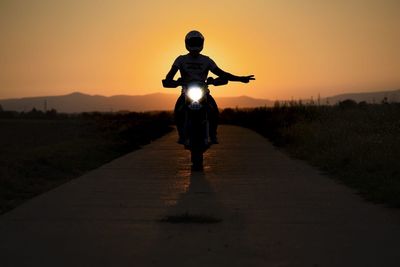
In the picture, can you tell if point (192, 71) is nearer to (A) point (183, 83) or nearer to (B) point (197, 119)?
(A) point (183, 83)

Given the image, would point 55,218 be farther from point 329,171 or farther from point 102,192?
point 329,171

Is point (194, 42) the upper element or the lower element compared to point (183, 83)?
upper

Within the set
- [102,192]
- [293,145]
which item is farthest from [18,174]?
[293,145]

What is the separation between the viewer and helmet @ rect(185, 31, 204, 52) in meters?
13.3

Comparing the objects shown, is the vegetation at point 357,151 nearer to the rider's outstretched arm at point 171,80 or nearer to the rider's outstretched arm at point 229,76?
the rider's outstretched arm at point 229,76

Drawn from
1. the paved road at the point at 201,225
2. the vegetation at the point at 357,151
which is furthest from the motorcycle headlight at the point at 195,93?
the vegetation at the point at 357,151

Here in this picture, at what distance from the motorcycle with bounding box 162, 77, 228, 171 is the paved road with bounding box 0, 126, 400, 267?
136cm

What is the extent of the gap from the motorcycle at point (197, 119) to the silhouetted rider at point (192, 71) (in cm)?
14

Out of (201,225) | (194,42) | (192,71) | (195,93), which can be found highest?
(194,42)

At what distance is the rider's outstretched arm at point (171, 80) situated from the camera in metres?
13.6

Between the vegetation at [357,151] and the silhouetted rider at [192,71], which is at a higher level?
the silhouetted rider at [192,71]

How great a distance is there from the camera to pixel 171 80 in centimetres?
1368

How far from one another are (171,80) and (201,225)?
652 cm

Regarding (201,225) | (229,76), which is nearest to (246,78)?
(229,76)
